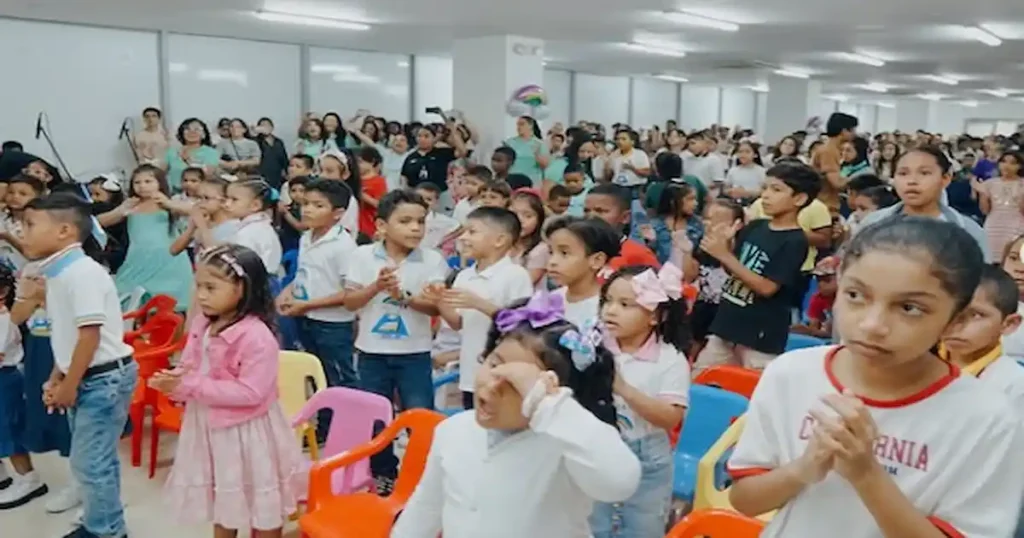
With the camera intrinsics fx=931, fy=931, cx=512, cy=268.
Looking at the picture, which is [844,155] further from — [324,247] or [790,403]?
[790,403]

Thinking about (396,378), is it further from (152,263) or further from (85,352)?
(152,263)

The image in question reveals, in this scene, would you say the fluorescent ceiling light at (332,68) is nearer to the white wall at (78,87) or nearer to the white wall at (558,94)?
the white wall at (78,87)

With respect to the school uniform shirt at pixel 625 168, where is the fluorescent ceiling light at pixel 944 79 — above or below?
above

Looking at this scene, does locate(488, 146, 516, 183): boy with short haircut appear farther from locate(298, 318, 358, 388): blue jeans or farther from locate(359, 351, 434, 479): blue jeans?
locate(359, 351, 434, 479): blue jeans

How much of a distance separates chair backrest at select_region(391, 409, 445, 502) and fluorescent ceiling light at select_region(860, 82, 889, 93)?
18.0 m

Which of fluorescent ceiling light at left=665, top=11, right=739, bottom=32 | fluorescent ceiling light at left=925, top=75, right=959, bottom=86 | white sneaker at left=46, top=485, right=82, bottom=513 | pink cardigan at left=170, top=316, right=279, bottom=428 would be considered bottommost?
white sneaker at left=46, top=485, right=82, bottom=513

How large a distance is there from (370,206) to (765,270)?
348 cm

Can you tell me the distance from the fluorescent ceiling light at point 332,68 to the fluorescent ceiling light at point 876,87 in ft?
36.5

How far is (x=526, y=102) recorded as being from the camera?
1039 centimetres

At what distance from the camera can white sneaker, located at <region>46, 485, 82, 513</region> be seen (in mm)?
3455

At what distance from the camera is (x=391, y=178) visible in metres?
9.21

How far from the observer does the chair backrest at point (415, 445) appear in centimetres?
261

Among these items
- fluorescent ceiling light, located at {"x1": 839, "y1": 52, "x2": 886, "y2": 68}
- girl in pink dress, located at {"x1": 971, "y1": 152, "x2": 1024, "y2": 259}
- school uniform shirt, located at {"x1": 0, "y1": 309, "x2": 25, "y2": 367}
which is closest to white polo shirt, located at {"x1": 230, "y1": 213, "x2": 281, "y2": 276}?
school uniform shirt, located at {"x1": 0, "y1": 309, "x2": 25, "y2": 367}

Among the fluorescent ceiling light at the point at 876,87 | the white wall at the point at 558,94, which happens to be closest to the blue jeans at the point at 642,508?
the white wall at the point at 558,94
